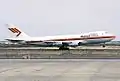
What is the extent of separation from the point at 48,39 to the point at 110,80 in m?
61.2

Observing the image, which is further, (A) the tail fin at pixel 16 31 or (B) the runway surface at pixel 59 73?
(A) the tail fin at pixel 16 31

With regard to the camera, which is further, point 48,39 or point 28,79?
point 48,39

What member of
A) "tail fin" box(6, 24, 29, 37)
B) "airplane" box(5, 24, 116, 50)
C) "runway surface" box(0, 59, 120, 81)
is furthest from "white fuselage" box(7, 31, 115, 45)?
"runway surface" box(0, 59, 120, 81)

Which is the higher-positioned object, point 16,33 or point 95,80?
point 16,33

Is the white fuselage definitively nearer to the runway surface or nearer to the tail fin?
the tail fin

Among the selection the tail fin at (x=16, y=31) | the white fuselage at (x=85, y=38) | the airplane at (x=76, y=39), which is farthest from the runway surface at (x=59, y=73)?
the tail fin at (x=16, y=31)

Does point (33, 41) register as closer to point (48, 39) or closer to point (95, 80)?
point (48, 39)

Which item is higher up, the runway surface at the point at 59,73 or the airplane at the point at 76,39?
the airplane at the point at 76,39

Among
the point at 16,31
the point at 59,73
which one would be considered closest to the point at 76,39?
the point at 16,31

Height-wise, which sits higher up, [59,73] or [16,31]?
[16,31]

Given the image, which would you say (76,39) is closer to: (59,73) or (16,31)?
(16,31)

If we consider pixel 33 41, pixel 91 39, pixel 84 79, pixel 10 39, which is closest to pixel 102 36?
pixel 91 39

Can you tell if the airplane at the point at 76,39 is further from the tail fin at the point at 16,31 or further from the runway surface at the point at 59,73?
the runway surface at the point at 59,73

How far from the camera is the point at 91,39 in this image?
73.5 metres
